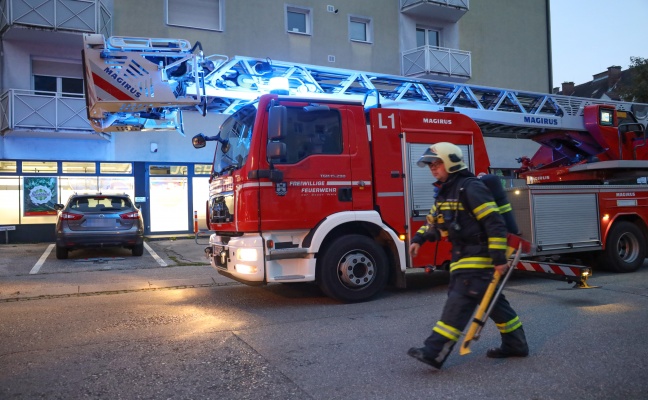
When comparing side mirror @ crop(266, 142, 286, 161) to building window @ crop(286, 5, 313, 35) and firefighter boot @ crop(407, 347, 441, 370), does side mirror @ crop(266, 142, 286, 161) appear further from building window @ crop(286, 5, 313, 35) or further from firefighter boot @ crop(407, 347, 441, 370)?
building window @ crop(286, 5, 313, 35)

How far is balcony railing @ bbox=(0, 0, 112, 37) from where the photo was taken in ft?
48.6

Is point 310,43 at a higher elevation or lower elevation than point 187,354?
higher

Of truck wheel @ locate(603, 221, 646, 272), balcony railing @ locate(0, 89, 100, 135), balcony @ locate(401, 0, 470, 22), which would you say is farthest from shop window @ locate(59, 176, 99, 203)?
truck wheel @ locate(603, 221, 646, 272)

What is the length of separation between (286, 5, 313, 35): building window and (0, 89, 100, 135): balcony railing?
7.53 meters

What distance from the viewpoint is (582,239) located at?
8.52 m

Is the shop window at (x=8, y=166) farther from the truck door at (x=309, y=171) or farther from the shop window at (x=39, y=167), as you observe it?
the truck door at (x=309, y=171)

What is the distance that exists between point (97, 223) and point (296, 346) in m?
8.17

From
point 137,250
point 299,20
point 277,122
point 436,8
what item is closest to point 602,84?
point 436,8

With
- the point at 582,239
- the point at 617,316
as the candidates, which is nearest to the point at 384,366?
the point at 617,316

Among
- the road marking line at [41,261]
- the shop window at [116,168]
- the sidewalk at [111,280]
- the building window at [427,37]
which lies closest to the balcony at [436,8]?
the building window at [427,37]

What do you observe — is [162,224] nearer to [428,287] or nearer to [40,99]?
[40,99]

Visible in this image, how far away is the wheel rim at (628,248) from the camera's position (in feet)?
30.5

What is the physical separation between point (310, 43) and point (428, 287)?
13.0 meters

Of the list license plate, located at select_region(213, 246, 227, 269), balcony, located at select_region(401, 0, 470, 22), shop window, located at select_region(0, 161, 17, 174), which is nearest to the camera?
license plate, located at select_region(213, 246, 227, 269)
